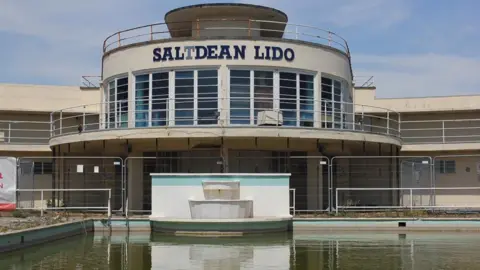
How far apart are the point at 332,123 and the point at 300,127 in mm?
2794

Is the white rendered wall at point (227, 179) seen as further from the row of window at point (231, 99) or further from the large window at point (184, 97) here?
the large window at point (184, 97)

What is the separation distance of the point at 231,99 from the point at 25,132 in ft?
37.3

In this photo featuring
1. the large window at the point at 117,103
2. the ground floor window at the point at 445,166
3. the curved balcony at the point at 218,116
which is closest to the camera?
the curved balcony at the point at 218,116

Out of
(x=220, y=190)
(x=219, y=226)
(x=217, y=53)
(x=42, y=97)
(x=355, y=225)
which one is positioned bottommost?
(x=355, y=225)

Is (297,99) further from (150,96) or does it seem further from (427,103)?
(427,103)

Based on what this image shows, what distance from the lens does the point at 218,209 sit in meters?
19.1

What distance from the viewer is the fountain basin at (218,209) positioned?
1906 centimetres

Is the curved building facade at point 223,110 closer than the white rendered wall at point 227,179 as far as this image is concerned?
No

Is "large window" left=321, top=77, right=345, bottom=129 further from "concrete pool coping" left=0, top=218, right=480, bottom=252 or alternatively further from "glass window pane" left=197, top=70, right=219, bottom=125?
"concrete pool coping" left=0, top=218, right=480, bottom=252

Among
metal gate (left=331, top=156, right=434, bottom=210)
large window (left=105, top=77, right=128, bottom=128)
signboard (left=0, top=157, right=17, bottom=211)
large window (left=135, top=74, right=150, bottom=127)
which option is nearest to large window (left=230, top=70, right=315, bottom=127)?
large window (left=135, top=74, right=150, bottom=127)

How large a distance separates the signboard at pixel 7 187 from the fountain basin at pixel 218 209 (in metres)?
6.66

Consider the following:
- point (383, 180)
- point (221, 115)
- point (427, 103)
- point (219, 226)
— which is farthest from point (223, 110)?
point (427, 103)

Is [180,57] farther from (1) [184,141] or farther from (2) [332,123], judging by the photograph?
(2) [332,123]

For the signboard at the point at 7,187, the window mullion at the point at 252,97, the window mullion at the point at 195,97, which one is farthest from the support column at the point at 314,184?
the signboard at the point at 7,187
